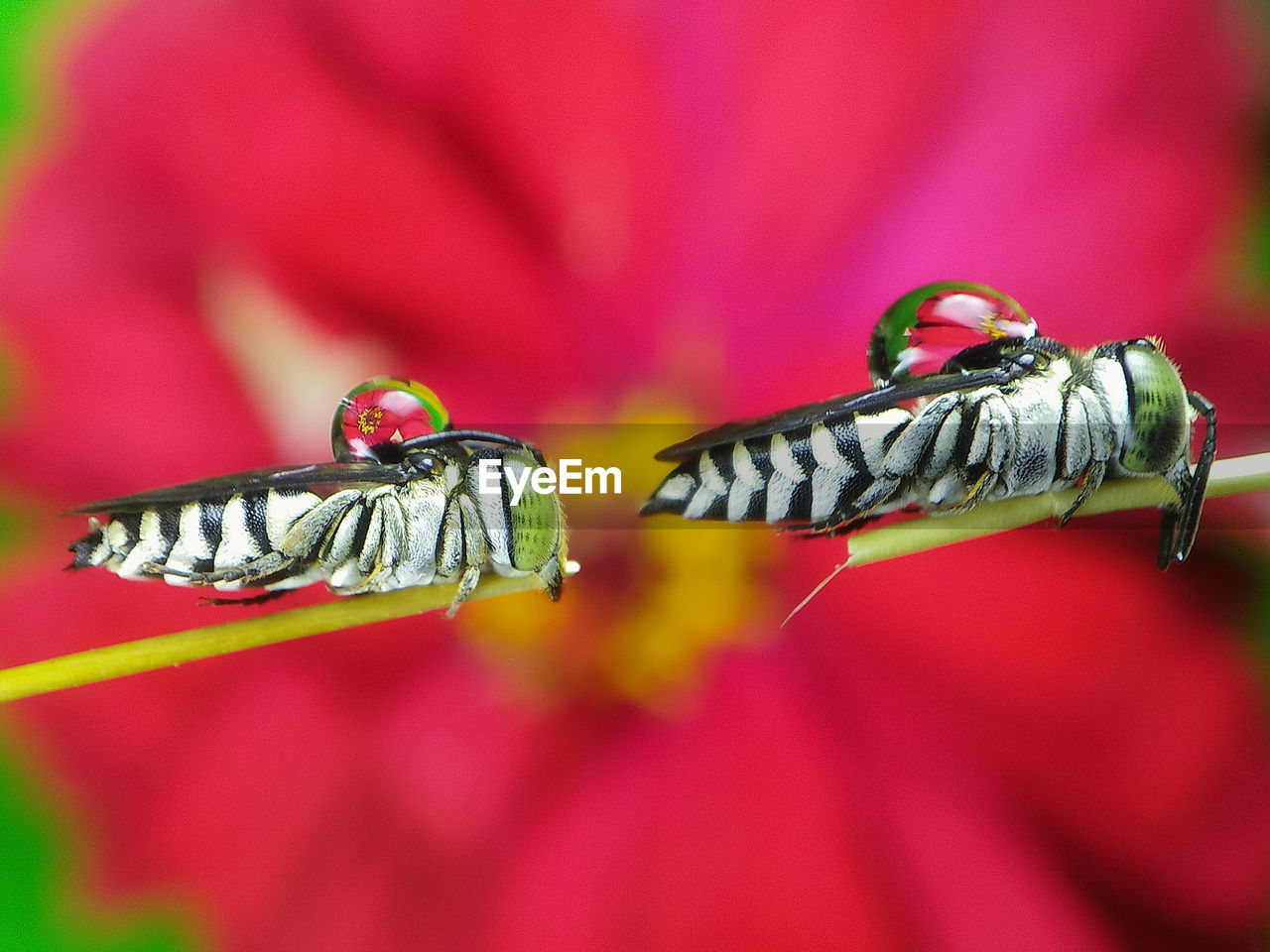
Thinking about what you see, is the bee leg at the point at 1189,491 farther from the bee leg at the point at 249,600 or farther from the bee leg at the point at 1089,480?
the bee leg at the point at 249,600

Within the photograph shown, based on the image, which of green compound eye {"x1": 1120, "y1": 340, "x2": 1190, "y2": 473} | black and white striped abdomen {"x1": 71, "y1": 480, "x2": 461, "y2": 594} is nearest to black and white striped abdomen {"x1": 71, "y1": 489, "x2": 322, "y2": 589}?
black and white striped abdomen {"x1": 71, "y1": 480, "x2": 461, "y2": 594}

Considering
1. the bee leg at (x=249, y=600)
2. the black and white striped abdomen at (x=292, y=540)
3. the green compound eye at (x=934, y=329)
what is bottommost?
the bee leg at (x=249, y=600)

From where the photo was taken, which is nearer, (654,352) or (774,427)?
(774,427)

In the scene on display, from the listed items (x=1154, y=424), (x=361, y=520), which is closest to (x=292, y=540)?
(x=361, y=520)

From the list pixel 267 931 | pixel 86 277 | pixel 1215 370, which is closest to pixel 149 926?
pixel 267 931

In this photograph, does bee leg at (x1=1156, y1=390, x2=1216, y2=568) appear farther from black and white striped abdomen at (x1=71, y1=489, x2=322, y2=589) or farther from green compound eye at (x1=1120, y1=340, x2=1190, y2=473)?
black and white striped abdomen at (x1=71, y1=489, x2=322, y2=589)

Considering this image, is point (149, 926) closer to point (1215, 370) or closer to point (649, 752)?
point (649, 752)

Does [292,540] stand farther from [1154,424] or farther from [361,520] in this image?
[1154,424]

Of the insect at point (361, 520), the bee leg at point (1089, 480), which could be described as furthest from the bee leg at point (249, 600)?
the bee leg at point (1089, 480)
